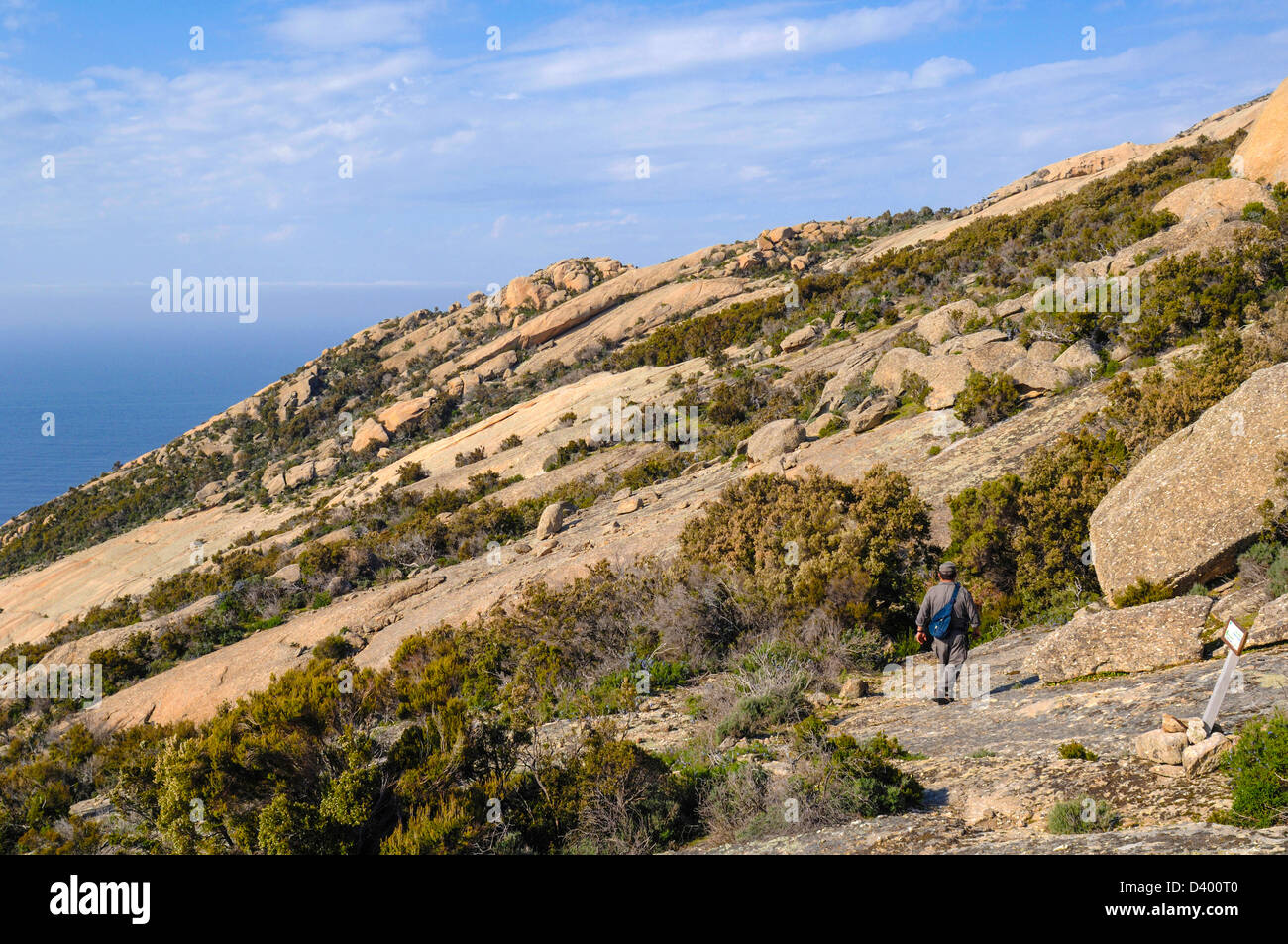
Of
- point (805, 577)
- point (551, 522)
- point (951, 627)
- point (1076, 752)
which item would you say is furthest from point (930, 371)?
point (1076, 752)

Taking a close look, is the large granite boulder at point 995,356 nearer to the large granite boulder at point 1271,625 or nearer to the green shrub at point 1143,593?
the green shrub at point 1143,593

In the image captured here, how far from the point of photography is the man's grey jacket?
26.6 feet

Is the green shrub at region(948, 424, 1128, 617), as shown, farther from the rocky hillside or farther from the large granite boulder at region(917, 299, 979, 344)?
the large granite boulder at region(917, 299, 979, 344)

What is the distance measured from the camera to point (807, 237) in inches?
1932

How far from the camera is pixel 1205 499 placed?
316 inches

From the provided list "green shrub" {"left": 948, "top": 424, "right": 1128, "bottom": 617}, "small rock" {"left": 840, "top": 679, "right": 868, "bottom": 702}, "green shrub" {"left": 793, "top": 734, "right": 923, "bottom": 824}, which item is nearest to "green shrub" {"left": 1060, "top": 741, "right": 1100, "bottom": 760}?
"green shrub" {"left": 793, "top": 734, "right": 923, "bottom": 824}

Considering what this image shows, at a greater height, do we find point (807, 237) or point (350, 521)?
point (807, 237)

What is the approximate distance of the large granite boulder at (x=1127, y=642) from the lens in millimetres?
6758

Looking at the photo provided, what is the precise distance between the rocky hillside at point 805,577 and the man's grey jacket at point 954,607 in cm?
72

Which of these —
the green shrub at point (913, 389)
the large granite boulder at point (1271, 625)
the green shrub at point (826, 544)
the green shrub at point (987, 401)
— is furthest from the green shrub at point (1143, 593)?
the green shrub at point (913, 389)

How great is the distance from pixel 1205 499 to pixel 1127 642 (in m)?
2.27
